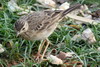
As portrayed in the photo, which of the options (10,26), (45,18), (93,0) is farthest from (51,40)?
(93,0)

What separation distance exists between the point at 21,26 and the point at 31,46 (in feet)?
1.81

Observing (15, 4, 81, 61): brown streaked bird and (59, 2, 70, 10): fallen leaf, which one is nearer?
(15, 4, 81, 61): brown streaked bird

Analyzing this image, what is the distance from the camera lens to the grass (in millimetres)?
6172

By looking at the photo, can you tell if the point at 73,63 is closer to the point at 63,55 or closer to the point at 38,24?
the point at 63,55

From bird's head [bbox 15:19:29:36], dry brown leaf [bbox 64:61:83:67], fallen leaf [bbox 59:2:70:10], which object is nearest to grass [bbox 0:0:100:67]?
dry brown leaf [bbox 64:61:83:67]

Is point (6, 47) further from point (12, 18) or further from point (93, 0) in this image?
point (93, 0)

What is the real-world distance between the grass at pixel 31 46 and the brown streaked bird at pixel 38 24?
0.89 feet

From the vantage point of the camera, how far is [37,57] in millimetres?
6219

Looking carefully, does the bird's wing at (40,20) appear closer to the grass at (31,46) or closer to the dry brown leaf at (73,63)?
the grass at (31,46)

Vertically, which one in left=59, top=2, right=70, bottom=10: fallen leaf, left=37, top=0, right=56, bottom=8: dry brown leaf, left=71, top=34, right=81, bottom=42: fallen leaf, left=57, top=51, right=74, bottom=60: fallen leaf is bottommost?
left=57, top=51, right=74, bottom=60: fallen leaf

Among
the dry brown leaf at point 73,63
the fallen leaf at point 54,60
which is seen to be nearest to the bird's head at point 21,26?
the fallen leaf at point 54,60

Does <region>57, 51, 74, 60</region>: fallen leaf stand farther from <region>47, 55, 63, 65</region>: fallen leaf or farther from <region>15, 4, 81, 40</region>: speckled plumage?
<region>15, 4, 81, 40</region>: speckled plumage

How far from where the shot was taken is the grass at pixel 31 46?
6172 mm

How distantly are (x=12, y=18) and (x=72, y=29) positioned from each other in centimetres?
143
